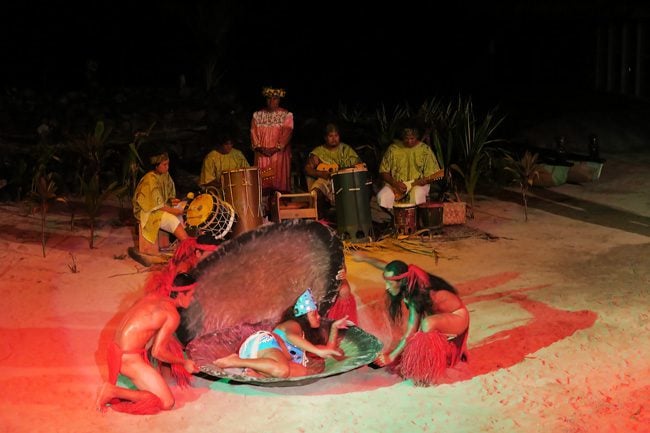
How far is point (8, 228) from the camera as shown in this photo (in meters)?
8.84

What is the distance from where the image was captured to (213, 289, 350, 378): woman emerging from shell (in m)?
5.14

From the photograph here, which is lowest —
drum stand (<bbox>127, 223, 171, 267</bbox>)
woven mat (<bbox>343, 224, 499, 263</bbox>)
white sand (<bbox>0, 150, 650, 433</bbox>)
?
white sand (<bbox>0, 150, 650, 433</bbox>)

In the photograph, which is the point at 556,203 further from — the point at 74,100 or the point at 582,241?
the point at 74,100

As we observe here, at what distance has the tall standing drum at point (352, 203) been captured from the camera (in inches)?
337

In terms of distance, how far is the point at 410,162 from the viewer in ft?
29.8

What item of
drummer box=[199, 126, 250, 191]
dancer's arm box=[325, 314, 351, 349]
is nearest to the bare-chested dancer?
dancer's arm box=[325, 314, 351, 349]

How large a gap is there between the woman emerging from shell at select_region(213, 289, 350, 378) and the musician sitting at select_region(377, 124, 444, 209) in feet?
11.4

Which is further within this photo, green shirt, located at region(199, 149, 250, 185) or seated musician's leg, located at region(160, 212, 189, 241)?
green shirt, located at region(199, 149, 250, 185)

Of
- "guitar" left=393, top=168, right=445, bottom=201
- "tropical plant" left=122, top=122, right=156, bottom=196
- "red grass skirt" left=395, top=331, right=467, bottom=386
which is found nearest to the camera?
"red grass skirt" left=395, top=331, right=467, bottom=386

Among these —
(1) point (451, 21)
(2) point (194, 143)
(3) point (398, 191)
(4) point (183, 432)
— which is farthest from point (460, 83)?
(4) point (183, 432)

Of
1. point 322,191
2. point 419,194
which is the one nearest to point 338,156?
point 322,191

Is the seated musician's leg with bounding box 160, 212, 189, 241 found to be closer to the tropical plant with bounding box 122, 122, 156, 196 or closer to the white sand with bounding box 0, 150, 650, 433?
the white sand with bounding box 0, 150, 650, 433

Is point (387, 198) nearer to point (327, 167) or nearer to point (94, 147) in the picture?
point (327, 167)

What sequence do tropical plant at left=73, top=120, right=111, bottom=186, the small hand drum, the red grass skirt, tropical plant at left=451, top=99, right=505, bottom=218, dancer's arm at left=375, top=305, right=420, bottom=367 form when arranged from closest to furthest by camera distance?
the red grass skirt, dancer's arm at left=375, top=305, right=420, bottom=367, the small hand drum, tropical plant at left=73, top=120, right=111, bottom=186, tropical plant at left=451, top=99, right=505, bottom=218
